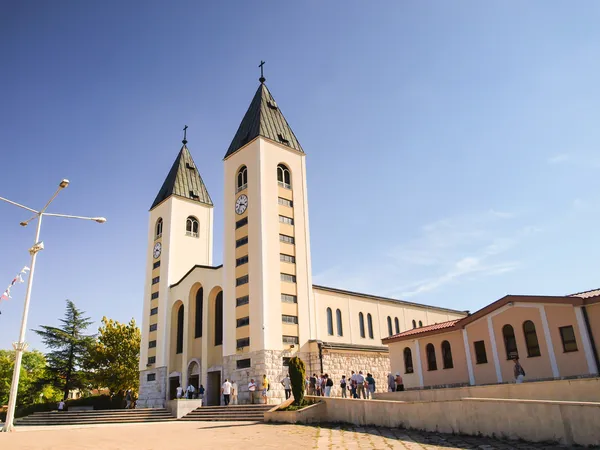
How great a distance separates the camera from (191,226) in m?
43.5

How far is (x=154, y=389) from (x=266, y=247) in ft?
52.8

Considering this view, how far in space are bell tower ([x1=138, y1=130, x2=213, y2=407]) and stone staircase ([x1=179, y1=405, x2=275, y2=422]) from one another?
39.7ft

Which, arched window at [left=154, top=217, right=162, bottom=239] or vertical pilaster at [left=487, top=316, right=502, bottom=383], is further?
arched window at [left=154, top=217, right=162, bottom=239]

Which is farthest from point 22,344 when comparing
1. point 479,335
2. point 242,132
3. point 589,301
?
point 242,132

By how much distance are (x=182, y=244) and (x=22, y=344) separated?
25.0m

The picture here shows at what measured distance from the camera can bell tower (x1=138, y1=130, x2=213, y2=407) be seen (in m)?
38.5

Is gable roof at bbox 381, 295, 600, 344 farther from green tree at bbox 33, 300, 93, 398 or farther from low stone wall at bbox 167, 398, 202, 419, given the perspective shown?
green tree at bbox 33, 300, 93, 398

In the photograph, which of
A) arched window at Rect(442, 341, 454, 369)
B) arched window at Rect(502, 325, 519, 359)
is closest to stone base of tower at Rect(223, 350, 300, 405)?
arched window at Rect(442, 341, 454, 369)

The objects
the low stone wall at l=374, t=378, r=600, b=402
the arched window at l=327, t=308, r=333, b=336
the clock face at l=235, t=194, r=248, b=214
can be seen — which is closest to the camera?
the low stone wall at l=374, t=378, r=600, b=402

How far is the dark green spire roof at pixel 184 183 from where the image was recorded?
143ft

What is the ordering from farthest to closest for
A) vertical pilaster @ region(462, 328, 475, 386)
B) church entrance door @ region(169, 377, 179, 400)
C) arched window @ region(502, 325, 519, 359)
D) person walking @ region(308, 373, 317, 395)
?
church entrance door @ region(169, 377, 179, 400) → person walking @ region(308, 373, 317, 395) → vertical pilaster @ region(462, 328, 475, 386) → arched window @ region(502, 325, 519, 359)

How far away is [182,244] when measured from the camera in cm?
4212

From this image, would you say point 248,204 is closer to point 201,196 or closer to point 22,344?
point 201,196

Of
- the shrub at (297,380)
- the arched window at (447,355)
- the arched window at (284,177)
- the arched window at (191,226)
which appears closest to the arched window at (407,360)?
the arched window at (447,355)
